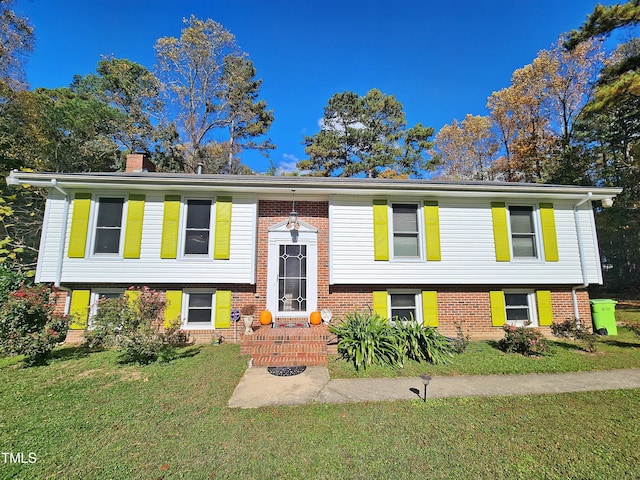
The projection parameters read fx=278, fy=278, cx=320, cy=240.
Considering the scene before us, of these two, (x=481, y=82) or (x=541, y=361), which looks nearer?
(x=541, y=361)

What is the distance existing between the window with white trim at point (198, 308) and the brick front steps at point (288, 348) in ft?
6.45

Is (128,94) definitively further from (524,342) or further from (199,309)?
(524,342)

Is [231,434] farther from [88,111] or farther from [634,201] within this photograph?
[634,201]

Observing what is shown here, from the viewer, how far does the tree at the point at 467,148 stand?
2175 centimetres

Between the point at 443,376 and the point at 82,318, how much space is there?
8.62 meters

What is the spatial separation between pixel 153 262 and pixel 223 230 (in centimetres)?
197

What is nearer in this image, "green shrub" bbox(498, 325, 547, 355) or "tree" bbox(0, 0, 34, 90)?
"green shrub" bbox(498, 325, 547, 355)

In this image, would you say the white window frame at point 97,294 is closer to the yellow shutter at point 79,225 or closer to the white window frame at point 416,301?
the yellow shutter at point 79,225

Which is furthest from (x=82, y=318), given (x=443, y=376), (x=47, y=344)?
(x=443, y=376)

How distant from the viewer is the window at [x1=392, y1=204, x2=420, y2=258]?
26.0 ft

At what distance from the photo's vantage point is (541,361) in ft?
19.0

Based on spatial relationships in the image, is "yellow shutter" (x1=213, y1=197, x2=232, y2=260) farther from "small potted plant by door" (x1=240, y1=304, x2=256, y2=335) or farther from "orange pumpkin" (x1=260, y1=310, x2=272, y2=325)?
"orange pumpkin" (x1=260, y1=310, x2=272, y2=325)

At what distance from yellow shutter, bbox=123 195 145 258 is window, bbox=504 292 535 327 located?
34.2ft

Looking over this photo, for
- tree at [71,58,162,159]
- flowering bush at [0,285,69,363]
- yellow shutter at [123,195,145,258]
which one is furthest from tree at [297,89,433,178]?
flowering bush at [0,285,69,363]
